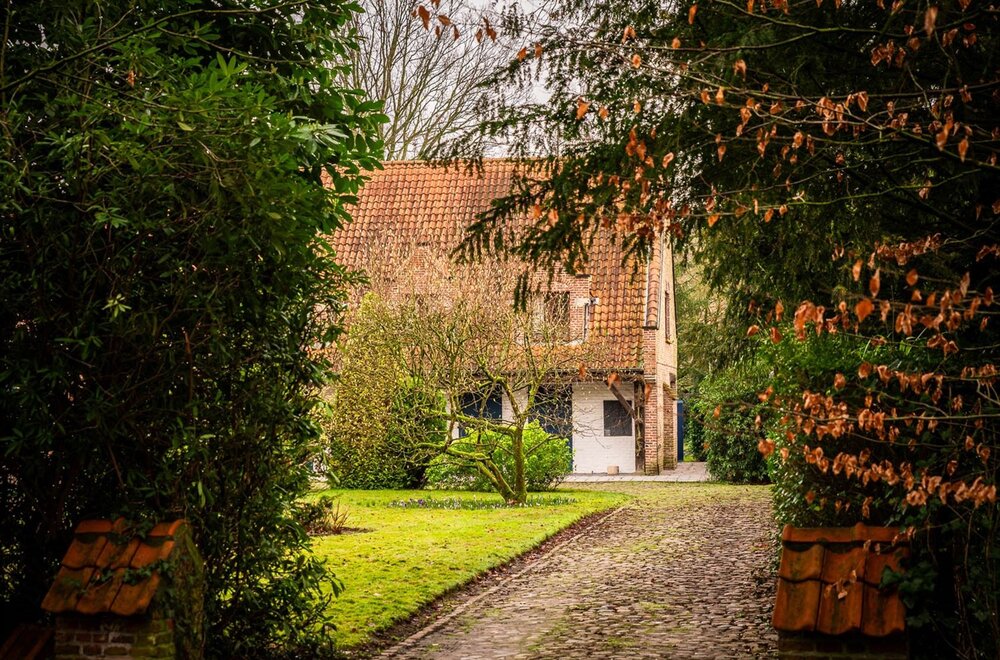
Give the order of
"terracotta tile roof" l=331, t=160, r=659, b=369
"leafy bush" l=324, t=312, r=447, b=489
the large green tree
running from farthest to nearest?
"terracotta tile roof" l=331, t=160, r=659, b=369
"leafy bush" l=324, t=312, r=447, b=489
the large green tree

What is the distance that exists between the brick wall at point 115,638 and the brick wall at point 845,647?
3.55 m

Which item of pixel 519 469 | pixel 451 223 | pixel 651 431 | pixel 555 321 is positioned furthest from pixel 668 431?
pixel 555 321

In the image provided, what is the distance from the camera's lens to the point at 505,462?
23234 mm

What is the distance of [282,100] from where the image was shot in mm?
7340

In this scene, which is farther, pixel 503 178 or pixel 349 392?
pixel 503 178

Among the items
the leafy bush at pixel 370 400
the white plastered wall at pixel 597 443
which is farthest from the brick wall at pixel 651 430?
the leafy bush at pixel 370 400

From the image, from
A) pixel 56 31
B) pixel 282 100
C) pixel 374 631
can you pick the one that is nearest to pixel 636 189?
pixel 282 100

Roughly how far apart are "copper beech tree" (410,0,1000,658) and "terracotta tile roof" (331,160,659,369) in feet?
67.2

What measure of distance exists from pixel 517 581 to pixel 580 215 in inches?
242

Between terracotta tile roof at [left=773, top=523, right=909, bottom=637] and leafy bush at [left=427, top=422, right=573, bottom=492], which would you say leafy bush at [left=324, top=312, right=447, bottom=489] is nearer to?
leafy bush at [left=427, top=422, right=573, bottom=492]

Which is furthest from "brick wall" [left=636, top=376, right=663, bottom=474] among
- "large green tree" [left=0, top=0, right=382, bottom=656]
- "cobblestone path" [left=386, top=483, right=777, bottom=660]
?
"large green tree" [left=0, top=0, right=382, bottom=656]

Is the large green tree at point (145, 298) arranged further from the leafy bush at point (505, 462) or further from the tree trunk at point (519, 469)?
the leafy bush at point (505, 462)

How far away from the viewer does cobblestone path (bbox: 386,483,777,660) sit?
8.91 metres

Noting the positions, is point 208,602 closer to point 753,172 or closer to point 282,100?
point 282,100
